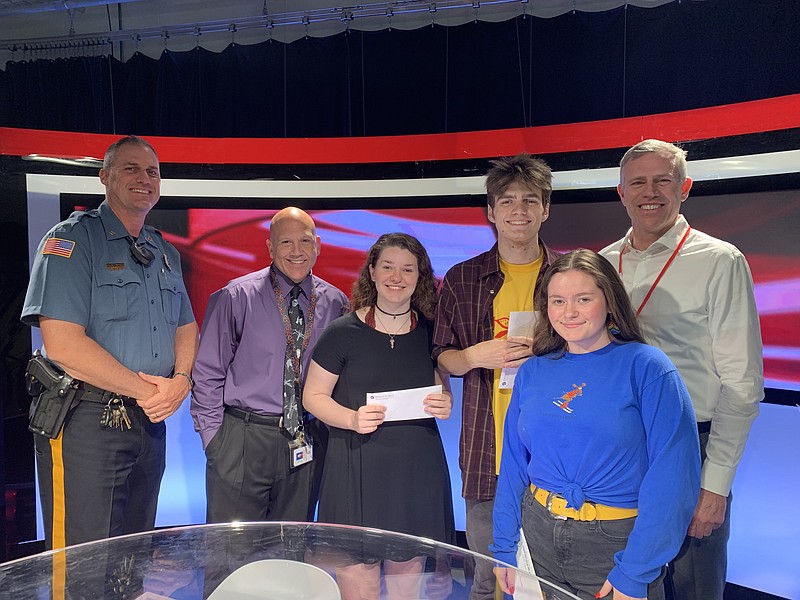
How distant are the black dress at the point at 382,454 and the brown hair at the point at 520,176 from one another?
31.0 inches

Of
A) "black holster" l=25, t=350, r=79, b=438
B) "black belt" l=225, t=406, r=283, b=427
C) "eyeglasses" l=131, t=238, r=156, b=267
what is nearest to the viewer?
"black holster" l=25, t=350, r=79, b=438

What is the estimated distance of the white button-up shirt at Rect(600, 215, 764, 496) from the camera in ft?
7.37

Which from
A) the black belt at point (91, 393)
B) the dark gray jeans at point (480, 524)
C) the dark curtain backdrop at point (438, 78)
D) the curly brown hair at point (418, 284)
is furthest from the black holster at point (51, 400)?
the dark curtain backdrop at point (438, 78)

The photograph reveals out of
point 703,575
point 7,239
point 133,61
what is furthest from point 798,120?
point 133,61

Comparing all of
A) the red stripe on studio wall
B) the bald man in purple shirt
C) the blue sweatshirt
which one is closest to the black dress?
the bald man in purple shirt

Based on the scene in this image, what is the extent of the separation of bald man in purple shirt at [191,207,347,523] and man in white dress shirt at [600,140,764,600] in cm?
168

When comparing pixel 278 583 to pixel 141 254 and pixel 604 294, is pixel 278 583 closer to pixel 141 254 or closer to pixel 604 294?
pixel 604 294

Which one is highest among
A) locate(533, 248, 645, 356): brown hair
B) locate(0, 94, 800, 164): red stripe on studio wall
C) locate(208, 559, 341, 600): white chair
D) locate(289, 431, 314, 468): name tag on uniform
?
locate(0, 94, 800, 164): red stripe on studio wall

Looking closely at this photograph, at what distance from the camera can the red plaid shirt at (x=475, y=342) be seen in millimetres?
2686

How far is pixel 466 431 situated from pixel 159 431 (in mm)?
1522

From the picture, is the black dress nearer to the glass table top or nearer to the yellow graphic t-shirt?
the yellow graphic t-shirt

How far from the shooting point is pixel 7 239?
13.2ft

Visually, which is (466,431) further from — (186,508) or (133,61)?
(133,61)

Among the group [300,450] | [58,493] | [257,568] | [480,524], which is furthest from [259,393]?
[257,568]
